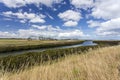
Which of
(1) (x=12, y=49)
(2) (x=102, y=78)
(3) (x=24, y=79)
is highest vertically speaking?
(2) (x=102, y=78)

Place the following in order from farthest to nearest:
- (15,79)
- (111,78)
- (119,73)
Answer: (15,79) < (119,73) < (111,78)

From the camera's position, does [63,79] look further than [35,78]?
No

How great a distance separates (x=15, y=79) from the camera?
11.6ft

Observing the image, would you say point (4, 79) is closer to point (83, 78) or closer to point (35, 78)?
point (35, 78)

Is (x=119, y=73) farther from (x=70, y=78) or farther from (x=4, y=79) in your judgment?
(x=4, y=79)

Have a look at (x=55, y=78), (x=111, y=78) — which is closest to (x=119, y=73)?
(x=111, y=78)

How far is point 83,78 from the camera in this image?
3.29 metres

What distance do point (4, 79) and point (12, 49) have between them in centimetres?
6240

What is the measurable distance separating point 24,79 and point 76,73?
129 cm

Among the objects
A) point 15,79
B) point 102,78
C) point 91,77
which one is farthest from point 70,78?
point 15,79

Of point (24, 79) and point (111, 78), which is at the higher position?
point (111, 78)

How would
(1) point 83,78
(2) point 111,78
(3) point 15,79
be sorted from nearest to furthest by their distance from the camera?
1. (2) point 111,78
2. (1) point 83,78
3. (3) point 15,79

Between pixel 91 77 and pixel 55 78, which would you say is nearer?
pixel 91 77

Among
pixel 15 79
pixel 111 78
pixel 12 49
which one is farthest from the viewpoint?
pixel 12 49
